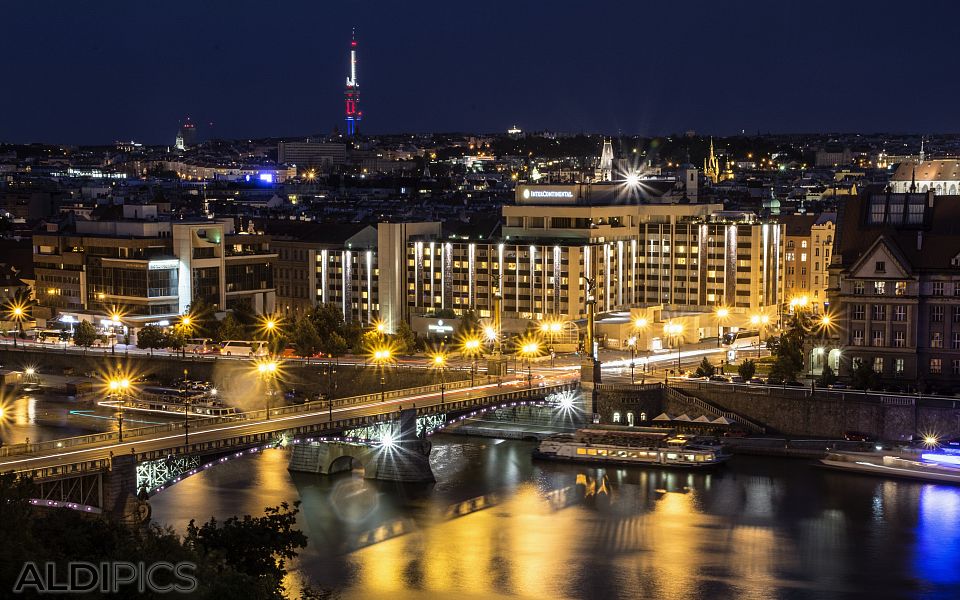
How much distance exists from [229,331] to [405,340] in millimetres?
6535

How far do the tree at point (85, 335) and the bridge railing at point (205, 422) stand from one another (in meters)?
16.5

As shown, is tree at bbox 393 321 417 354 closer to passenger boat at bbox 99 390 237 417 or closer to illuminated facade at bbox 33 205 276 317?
passenger boat at bbox 99 390 237 417

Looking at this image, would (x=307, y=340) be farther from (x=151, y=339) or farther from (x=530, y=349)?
(x=530, y=349)

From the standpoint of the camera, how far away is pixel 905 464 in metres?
38.5

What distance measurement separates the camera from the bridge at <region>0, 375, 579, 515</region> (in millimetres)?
29609

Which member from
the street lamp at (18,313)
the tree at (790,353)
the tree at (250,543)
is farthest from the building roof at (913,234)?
the street lamp at (18,313)

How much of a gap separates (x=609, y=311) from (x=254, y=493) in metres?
23.0

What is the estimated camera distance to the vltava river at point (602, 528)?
95.8 feet

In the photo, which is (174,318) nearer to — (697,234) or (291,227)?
(291,227)

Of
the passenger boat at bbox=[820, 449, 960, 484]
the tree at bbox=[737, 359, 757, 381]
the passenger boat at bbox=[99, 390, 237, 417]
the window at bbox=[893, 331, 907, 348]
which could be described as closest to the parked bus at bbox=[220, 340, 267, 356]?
the passenger boat at bbox=[99, 390, 237, 417]

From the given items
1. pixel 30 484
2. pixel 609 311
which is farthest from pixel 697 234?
pixel 30 484

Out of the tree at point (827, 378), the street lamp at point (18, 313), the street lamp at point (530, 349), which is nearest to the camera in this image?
the tree at point (827, 378)

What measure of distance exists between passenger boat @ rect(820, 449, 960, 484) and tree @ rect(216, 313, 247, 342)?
22953 mm

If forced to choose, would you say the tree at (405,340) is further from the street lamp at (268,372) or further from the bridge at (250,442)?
the bridge at (250,442)
